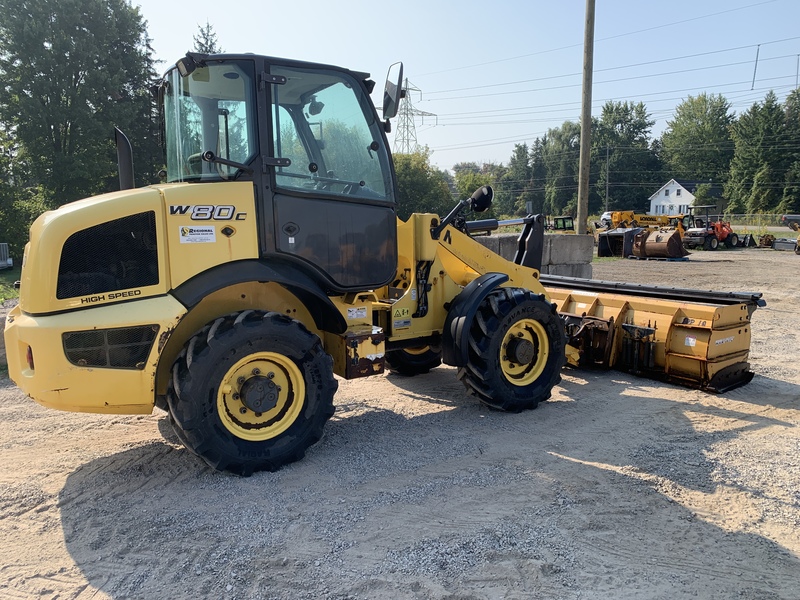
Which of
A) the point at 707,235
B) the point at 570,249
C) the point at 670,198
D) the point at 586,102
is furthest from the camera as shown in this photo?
the point at 670,198

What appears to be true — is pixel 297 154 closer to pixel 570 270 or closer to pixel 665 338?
pixel 665 338

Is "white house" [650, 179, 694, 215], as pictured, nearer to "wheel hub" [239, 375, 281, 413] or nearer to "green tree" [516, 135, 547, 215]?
"green tree" [516, 135, 547, 215]

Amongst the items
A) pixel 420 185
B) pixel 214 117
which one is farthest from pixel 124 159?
pixel 420 185

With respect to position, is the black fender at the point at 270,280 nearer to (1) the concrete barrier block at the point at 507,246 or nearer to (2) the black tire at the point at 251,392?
(2) the black tire at the point at 251,392

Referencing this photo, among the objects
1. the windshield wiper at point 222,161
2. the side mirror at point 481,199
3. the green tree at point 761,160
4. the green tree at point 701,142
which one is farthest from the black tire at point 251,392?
the green tree at point 701,142

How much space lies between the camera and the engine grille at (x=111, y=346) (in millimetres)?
3670

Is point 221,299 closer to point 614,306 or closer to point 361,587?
point 361,587

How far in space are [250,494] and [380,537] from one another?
0.99 metres

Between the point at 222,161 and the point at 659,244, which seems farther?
the point at 659,244

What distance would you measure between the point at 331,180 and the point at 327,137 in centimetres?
34

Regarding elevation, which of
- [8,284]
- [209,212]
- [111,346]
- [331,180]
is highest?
[331,180]

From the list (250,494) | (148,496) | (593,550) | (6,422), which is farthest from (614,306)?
(6,422)

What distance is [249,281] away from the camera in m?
4.13

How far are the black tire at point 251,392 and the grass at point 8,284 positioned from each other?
9.43 meters
